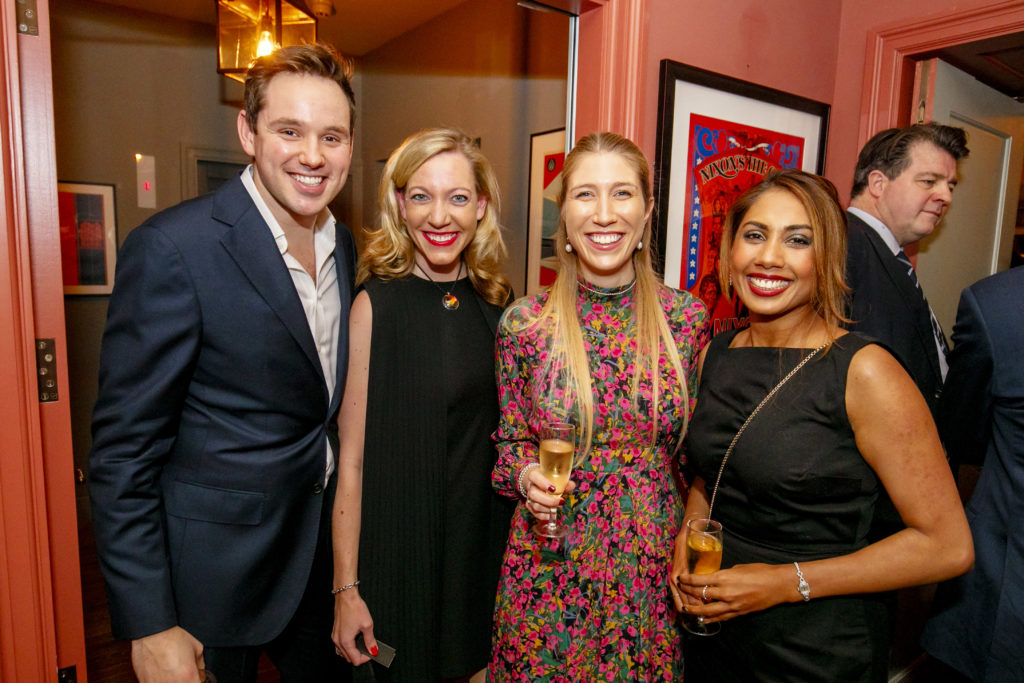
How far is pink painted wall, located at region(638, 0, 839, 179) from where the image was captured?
225 centimetres

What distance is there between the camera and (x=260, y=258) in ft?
4.45

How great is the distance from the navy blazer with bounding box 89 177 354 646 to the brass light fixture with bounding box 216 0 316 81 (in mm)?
2004

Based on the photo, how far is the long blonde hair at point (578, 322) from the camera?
1.50 meters

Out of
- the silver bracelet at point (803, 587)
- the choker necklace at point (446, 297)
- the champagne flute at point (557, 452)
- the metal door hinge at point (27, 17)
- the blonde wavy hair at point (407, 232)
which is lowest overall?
the silver bracelet at point (803, 587)

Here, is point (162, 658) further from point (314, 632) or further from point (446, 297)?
point (446, 297)

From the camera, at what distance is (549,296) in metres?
1.63

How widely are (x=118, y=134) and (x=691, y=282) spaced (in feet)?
13.8

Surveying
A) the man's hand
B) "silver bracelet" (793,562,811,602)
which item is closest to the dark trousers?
the man's hand

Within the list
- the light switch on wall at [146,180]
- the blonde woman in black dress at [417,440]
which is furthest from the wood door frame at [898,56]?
the light switch on wall at [146,180]

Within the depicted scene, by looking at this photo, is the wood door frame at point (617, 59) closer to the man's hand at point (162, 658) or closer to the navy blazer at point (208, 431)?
the navy blazer at point (208, 431)

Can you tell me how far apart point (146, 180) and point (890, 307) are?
15.6ft

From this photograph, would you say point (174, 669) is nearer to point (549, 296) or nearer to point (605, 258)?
point (549, 296)

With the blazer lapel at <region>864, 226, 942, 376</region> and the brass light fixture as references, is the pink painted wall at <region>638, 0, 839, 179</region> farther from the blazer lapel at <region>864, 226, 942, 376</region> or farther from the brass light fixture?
the brass light fixture

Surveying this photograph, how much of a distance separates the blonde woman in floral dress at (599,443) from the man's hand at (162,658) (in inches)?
27.6
